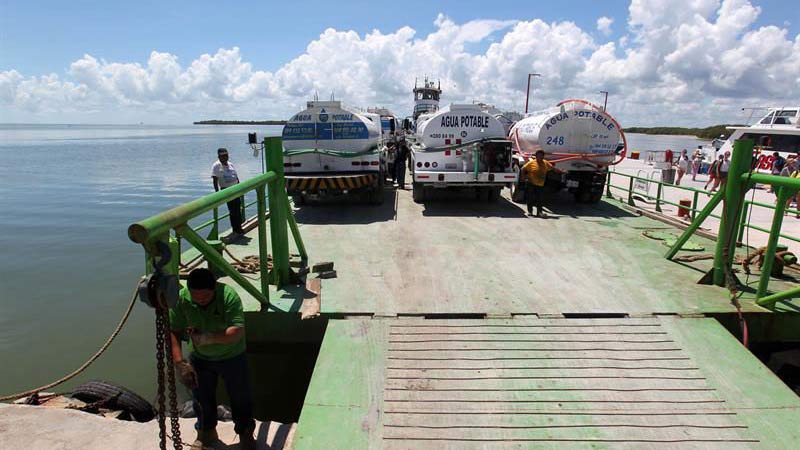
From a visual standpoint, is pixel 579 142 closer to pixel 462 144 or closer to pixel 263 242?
pixel 462 144

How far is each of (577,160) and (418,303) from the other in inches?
319

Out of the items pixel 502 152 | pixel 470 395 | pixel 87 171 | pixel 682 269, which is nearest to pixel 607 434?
pixel 470 395

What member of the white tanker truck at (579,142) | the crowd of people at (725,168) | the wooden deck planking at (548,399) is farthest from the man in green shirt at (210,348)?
the crowd of people at (725,168)

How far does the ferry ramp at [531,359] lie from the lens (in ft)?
11.4

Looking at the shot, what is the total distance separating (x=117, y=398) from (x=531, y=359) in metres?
4.01

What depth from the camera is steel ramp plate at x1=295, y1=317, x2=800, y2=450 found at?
11.2 ft

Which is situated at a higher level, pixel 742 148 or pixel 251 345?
pixel 742 148

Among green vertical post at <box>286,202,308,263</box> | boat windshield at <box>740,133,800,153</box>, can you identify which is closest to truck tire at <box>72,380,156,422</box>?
green vertical post at <box>286,202,308,263</box>

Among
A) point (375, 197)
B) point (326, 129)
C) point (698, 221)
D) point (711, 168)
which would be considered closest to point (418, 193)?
point (375, 197)

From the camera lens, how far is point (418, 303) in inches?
207

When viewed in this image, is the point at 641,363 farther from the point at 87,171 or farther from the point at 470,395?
the point at 87,171

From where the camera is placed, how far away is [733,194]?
560 centimetres

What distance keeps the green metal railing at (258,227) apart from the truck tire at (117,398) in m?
1.52

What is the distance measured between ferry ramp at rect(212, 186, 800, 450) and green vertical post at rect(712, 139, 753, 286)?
56 centimetres
